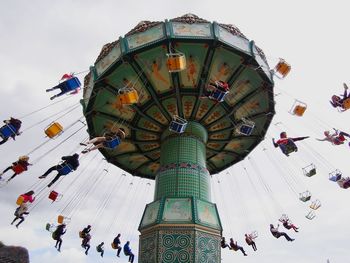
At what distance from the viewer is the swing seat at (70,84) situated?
32.7 feet

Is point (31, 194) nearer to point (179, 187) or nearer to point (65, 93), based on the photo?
point (65, 93)

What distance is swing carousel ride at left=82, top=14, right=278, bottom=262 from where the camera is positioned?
1102cm

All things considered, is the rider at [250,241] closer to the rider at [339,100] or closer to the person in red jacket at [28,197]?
the rider at [339,100]

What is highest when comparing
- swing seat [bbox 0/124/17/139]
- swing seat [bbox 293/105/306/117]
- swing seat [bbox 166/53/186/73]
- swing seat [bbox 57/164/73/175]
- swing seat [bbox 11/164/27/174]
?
swing seat [bbox 293/105/306/117]

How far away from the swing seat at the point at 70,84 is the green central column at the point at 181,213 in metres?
4.50

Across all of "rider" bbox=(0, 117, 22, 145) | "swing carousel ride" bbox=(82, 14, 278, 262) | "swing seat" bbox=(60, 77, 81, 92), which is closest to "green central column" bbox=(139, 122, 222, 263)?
"swing carousel ride" bbox=(82, 14, 278, 262)

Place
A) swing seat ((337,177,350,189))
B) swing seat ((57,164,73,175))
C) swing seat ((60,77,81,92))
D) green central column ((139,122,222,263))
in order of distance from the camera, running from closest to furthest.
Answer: swing seat ((60,77,81,92)) < swing seat ((57,164,73,175)) < green central column ((139,122,222,263)) < swing seat ((337,177,350,189))

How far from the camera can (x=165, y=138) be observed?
45.0 ft

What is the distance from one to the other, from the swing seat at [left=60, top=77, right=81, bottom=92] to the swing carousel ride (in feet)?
4.39

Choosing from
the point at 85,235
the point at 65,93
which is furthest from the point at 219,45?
the point at 85,235

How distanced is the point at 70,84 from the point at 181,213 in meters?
5.16

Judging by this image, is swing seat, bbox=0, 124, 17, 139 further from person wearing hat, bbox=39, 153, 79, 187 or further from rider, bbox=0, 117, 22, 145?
person wearing hat, bbox=39, 153, 79, 187

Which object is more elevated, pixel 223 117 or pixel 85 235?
pixel 223 117

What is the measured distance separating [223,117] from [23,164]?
7.34 meters
